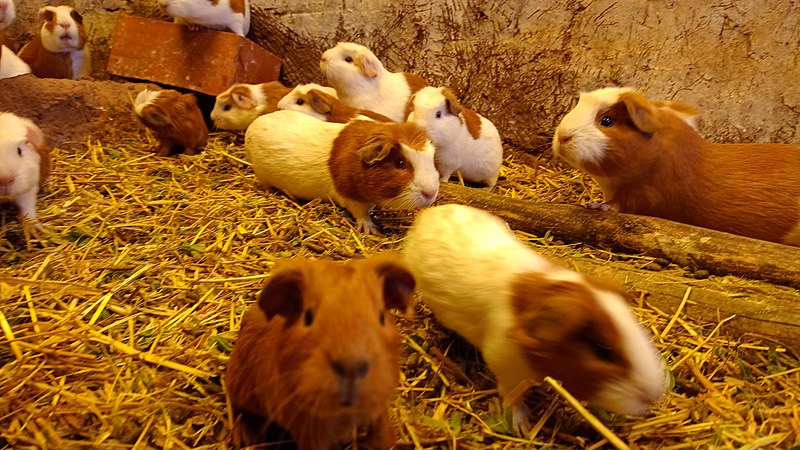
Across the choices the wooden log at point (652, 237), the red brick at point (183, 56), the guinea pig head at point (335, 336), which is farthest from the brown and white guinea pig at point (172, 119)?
the guinea pig head at point (335, 336)

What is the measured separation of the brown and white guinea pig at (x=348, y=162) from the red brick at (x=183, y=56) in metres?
1.34

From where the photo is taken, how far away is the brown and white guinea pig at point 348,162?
2.89 meters

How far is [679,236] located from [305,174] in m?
2.08

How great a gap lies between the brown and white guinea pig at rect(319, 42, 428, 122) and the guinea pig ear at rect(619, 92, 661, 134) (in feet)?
6.17

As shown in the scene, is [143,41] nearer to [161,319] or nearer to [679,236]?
[161,319]

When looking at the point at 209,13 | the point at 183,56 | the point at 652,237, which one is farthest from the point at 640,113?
the point at 183,56

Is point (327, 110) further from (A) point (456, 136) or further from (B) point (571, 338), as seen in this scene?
(B) point (571, 338)

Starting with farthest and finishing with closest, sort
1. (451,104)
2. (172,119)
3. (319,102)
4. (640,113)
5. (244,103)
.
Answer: (244,103), (172,119), (319,102), (451,104), (640,113)

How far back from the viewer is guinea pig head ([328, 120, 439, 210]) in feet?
9.46

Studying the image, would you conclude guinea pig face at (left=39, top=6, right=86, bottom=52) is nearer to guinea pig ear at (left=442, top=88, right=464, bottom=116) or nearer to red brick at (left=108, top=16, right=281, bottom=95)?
red brick at (left=108, top=16, right=281, bottom=95)

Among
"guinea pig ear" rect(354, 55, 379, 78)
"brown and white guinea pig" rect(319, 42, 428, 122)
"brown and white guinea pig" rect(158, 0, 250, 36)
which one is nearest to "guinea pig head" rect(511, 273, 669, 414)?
"brown and white guinea pig" rect(319, 42, 428, 122)

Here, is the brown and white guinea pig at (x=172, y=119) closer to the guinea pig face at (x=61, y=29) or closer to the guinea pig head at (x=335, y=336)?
the guinea pig face at (x=61, y=29)

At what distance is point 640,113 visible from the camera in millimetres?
2631

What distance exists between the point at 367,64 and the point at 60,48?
3.33 m
